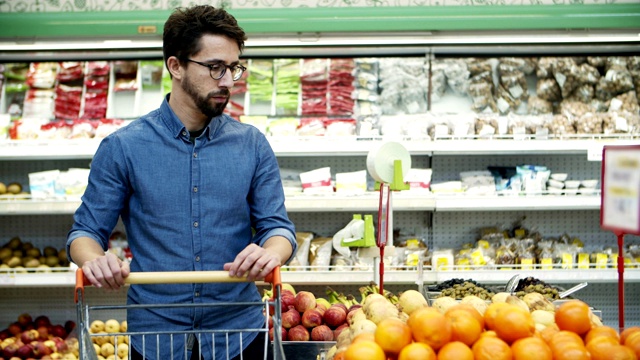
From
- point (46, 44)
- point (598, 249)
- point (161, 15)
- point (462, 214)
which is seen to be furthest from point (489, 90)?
point (46, 44)

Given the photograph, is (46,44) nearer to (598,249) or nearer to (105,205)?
(105,205)

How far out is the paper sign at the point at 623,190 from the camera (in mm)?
1352

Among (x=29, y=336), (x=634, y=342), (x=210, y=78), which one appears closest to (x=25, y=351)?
(x=29, y=336)

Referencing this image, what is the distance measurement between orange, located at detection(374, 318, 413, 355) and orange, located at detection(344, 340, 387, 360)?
23 millimetres

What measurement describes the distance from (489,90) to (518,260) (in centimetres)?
101

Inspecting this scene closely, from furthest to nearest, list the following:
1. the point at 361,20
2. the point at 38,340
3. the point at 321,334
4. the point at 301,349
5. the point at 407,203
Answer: the point at 38,340 < the point at 407,203 < the point at 361,20 < the point at 321,334 < the point at 301,349

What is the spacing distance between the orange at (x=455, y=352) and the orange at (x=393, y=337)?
89 mm

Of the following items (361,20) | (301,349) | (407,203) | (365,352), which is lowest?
(301,349)

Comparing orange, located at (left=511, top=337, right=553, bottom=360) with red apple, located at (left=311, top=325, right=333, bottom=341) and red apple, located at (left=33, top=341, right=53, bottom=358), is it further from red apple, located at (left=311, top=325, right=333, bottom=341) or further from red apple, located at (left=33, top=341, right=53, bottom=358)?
red apple, located at (left=33, top=341, right=53, bottom=358)

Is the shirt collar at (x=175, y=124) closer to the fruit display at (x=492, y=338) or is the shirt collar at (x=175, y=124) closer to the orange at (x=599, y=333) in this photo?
the fruit display at (x=492, y=338)

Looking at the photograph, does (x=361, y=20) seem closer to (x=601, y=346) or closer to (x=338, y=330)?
(x=338, y=330)

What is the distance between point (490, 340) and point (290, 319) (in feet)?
4.38

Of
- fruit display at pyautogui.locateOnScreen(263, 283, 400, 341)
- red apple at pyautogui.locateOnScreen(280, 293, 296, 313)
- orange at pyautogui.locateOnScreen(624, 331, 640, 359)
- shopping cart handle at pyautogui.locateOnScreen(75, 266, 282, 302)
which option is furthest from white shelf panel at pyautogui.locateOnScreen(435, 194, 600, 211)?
shopping cart handle at pyautogui.locateOnScreen(75, 266, 282, 302)

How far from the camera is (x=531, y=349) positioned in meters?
1.69
